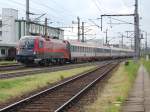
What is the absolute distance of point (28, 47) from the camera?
44562 mm

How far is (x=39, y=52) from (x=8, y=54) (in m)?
24.5

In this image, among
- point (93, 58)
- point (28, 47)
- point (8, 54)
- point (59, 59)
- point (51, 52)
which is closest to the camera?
point (28, 47)

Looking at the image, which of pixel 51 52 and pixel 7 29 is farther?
pixel 7 29

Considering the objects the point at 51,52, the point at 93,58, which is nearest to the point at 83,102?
the point at 51,52

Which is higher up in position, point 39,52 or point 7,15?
point 7,15

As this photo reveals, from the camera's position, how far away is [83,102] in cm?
1628

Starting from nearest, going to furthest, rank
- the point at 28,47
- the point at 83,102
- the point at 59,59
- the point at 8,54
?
the point at 83,102 → the point at 28,47 → the point at 59,59 → the point at 8,54

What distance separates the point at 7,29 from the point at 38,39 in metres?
76.8

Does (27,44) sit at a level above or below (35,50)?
above

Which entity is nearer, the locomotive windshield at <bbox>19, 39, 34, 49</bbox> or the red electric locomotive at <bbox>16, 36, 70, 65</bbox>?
the red electric locomotive at <bbox>16, 36, 70, 65</bbox>

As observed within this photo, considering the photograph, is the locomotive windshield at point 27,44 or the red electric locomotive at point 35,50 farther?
the locomotive windshield at point 27,44

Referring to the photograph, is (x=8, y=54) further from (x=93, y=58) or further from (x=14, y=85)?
(x=14, y=85)

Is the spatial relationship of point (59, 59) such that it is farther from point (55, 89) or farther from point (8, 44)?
point (55, 89)

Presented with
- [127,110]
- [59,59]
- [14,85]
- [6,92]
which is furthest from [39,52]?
[127,110]
